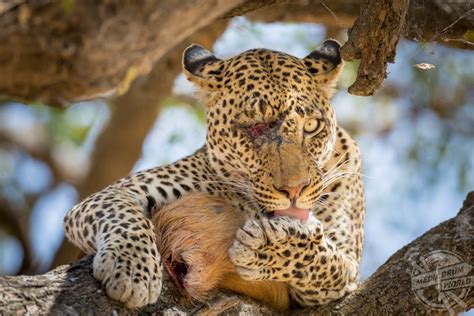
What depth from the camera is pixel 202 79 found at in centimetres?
674

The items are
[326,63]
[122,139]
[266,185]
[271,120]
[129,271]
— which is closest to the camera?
[129,271]

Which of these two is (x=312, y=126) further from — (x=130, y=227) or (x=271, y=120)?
(x=130, y=227)

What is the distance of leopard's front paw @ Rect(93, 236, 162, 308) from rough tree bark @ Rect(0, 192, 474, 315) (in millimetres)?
51

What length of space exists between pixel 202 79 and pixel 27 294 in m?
2.54

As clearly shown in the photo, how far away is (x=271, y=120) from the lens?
6223 millimetres

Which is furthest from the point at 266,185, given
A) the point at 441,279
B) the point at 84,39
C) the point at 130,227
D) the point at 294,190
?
the point at 84,39

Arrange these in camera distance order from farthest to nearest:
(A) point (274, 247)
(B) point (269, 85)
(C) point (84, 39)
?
(C) point (84, 39)
(B) point (269, 85)
(A) point (274, 247)

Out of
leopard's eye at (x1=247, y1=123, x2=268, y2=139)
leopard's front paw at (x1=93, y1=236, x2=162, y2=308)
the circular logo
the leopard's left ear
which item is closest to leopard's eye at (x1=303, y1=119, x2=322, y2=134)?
leopard's eye at (x1=247, y1=123, x2=268, y2=139)

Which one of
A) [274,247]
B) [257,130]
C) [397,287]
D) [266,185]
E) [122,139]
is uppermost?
[257,130]

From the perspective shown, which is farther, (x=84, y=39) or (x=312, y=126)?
(x=84, y=39)

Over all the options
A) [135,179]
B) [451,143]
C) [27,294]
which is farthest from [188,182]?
[451,143]

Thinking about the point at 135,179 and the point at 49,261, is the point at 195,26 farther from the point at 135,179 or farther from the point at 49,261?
the point at 49,261

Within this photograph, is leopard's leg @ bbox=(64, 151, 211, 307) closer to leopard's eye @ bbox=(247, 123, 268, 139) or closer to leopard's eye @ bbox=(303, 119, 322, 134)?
leopard's eye @ bbox=(247, 123, 268, 139)

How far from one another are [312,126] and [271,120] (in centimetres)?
26
